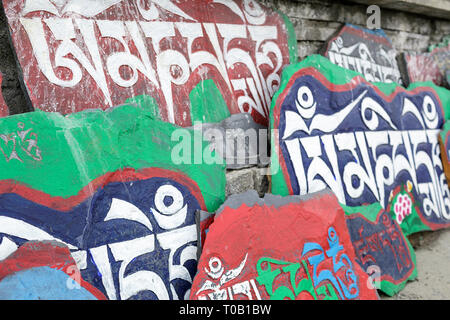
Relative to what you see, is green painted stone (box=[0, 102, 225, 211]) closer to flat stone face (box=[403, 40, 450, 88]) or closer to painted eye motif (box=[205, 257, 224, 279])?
painted eye motif (box=[205, 257, 224, 279])

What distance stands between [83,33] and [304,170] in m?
1.36

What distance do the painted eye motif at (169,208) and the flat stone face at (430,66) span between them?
271cm

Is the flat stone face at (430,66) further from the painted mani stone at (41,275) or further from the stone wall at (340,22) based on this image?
the painted mani stone at (41,275)

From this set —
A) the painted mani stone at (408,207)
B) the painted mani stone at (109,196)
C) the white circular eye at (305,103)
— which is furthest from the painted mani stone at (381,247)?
the painted mani stone at (109,196)

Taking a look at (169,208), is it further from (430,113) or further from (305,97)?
(430,113)

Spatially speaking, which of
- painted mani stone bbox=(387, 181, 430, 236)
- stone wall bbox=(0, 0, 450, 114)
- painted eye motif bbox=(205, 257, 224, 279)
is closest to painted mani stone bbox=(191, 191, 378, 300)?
painted eye motif bbox=(205, 257, 224, 279)

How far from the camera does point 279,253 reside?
1939 mm

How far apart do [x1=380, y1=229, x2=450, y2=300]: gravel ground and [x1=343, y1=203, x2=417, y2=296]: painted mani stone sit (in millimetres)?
63

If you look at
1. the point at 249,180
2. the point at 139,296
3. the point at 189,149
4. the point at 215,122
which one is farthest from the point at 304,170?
the point at 139,296

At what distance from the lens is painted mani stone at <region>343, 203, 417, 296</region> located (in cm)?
239

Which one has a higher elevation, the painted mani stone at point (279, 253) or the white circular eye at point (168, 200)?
the white circular eye at point (168, 200)

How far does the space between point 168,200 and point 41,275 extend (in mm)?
604

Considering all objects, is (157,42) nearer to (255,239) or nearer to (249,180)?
(249,180)

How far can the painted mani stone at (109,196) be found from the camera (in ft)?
4.73
